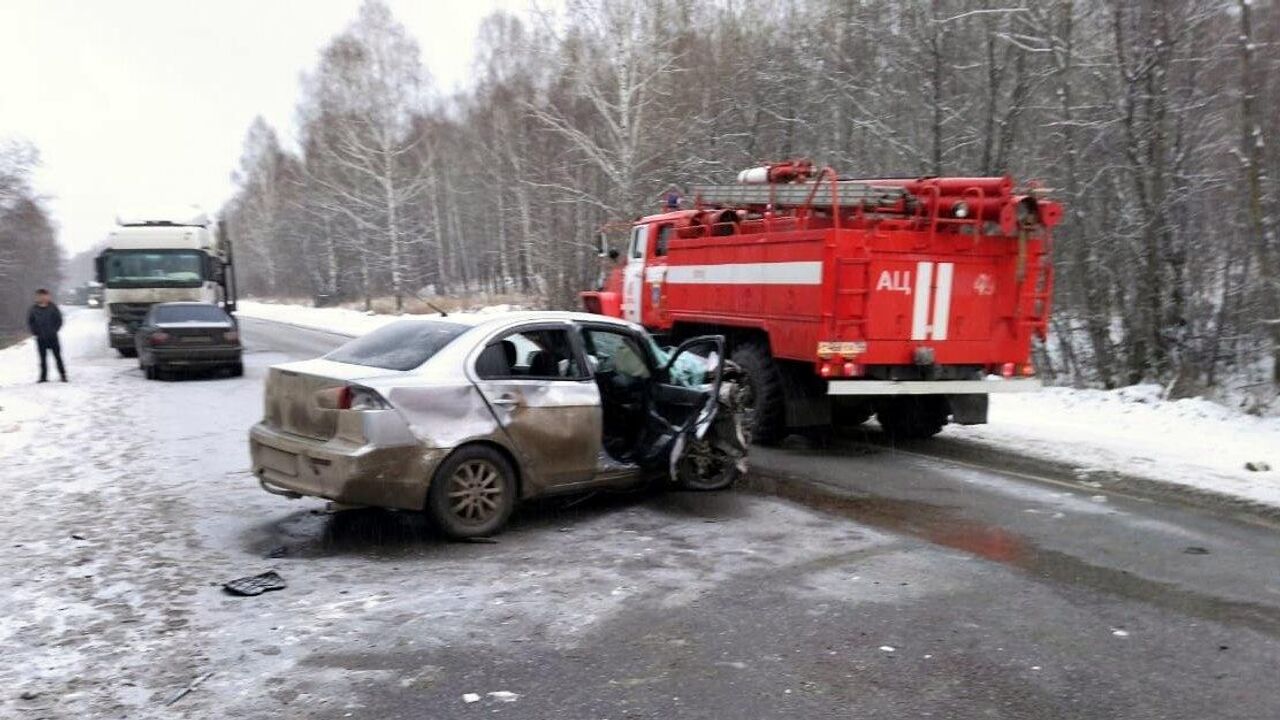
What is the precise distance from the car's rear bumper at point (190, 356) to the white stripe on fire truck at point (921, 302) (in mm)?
12795

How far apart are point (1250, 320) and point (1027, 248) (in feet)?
20.0

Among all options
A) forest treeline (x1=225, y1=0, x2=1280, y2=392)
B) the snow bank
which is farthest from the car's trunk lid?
forest treeline (x1=225, y1=0, x2=1280, y2=392)

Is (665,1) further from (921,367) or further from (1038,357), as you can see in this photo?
(921,367)

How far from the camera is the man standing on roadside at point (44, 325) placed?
53.1 feet

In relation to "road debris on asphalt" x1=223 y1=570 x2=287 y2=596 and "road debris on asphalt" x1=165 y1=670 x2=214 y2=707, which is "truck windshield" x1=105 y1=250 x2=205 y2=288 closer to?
"road debris on asphalt" x1=223 y1=570 x2=287 y2=596

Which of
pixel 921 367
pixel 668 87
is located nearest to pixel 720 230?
pixel 921 367

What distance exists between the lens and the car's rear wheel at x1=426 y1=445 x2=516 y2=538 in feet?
19.7

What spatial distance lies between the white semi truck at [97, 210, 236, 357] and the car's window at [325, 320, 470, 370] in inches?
635

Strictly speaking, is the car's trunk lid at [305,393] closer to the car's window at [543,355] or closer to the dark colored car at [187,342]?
the car's window at [543,355]

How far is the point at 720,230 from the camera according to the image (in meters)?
11.4

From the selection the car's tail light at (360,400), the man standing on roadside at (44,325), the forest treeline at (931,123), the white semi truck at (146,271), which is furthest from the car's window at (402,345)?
the white semi truck at (146,271)

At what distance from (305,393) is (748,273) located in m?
5.49

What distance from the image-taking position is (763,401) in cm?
993

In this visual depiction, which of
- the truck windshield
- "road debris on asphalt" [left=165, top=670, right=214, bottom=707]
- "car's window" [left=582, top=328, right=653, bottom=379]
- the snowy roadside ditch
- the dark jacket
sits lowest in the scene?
"road debris on asphalt" [left=165, top=670, right=214, bottom=707]
